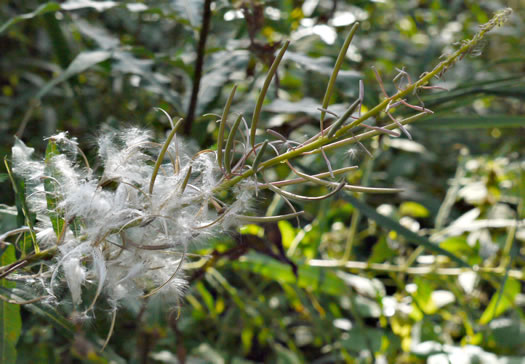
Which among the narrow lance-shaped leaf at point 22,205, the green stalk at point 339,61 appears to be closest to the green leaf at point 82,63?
the narrow lance-shaped leaf at point 22,205

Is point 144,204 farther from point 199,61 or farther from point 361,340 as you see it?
point 361,340

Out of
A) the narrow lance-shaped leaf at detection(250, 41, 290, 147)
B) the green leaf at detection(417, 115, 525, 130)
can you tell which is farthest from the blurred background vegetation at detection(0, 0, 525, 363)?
the narrow lance-shaped leaf at detection(250, 41, 290, 147)

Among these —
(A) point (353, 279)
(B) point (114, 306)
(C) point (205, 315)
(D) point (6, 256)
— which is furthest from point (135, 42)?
(B) point (114, 306)

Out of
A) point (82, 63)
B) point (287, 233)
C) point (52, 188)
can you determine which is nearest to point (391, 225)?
point (287, 233)

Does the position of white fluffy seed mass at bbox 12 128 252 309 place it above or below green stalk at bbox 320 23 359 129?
below

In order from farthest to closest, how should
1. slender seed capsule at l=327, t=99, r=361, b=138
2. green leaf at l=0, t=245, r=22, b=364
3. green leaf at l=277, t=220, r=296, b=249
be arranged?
green leaf at l=277, t=220, r=296, b=249 < green leaf at l=0, t=245, r=22, b=364 < slender seed capsule at l=327, t=99, r=361, b=138

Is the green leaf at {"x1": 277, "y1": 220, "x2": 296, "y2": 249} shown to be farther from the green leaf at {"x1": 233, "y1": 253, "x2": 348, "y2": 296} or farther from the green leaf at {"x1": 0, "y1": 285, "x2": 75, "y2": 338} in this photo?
the green leaf at {"x1": 0, "y1": 285, "x2": 75, "y2": 338}

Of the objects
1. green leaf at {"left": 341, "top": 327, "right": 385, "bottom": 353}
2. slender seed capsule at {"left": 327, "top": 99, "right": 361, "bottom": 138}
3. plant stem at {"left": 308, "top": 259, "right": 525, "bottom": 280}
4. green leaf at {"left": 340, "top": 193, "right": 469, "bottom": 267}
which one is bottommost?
green leaf at {"left": 341, "top": 327, "right": 385, "bottom": 353}

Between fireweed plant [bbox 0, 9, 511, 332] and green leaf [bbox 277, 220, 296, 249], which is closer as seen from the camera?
fireweed plant [bbox 0, 9, 511, 332]

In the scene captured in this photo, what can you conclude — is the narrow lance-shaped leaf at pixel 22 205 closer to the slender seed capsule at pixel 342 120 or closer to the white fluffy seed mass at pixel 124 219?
the white fluffy seed mass at pixel 124 219
